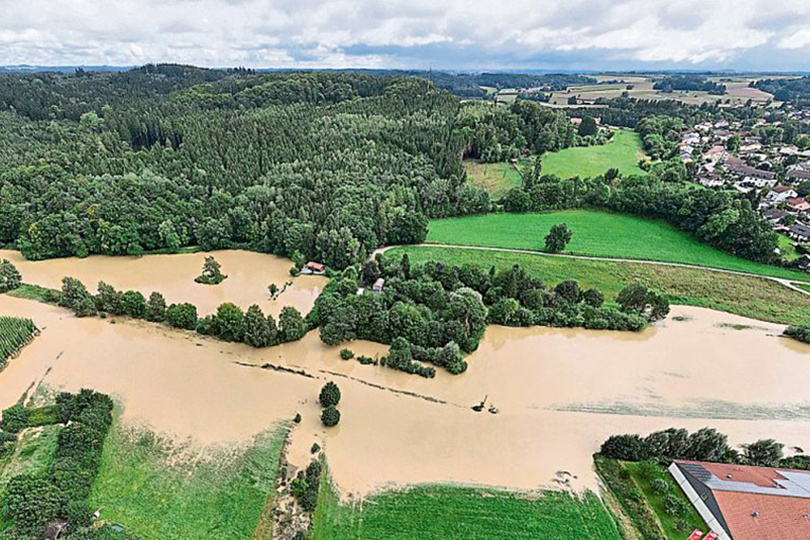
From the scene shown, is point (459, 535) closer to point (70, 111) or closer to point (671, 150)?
point (671, 150)

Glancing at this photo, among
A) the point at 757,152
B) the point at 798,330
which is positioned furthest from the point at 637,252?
the point at 757,152

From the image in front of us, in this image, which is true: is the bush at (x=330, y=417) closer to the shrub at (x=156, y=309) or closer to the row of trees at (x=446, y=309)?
the row of trees at (x=446, y=309)

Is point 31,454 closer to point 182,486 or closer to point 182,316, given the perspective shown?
point 182,486

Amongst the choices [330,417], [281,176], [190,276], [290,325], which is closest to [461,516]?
[330,417]

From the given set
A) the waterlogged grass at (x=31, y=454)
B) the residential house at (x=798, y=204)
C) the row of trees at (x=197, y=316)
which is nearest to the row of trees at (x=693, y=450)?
the row of trees at (x=197, y=316)

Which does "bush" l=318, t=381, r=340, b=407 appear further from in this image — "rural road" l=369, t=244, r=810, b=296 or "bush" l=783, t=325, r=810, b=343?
"bush" l=783, t=325, r=810, b=343

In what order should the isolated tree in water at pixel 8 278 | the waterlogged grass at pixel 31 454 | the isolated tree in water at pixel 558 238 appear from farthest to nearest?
the isolated tree in water at pixel 558 238, the isolated tree in water at pixel 8 278, the waterlogged grass at pixel 31 454
